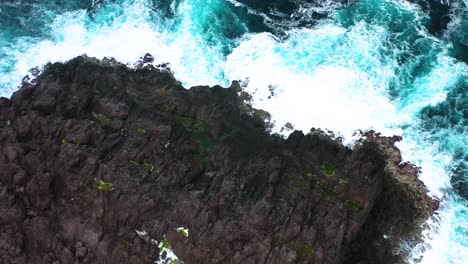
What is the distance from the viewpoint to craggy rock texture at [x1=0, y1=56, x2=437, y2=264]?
22688mm

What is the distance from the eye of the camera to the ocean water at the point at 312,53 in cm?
2761

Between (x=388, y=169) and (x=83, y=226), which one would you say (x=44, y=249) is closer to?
(x=83, y=226)

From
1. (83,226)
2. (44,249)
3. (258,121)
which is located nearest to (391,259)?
(258,121)

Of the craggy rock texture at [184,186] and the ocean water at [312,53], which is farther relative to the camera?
the ocean water at [312,53]

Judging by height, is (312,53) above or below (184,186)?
above

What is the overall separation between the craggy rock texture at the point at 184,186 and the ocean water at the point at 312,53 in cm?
197

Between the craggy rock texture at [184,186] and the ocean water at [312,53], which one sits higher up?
the ocean water at [312,53]

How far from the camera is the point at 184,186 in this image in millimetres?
24062

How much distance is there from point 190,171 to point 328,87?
36.4ft

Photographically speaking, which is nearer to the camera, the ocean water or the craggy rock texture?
the craggy rock texture

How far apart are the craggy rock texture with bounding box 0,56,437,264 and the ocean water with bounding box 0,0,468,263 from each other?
77.7 inches

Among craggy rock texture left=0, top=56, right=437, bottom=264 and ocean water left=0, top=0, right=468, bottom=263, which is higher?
ocean water left=0, top=0, right=468, bottom=263

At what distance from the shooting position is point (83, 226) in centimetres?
2350

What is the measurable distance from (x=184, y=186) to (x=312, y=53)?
44.3ft
